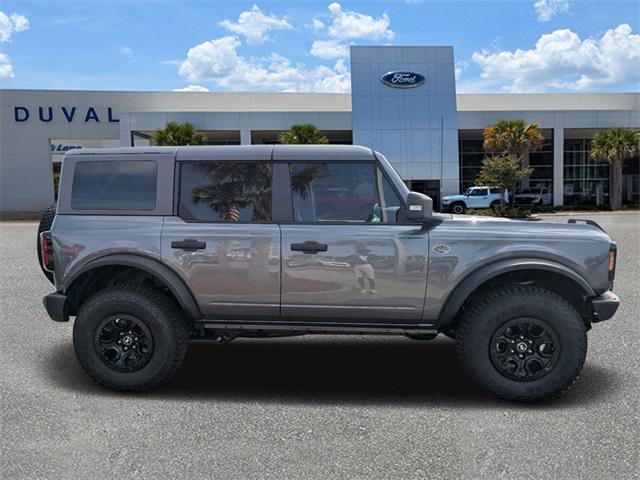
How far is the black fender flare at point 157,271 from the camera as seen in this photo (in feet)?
13.6

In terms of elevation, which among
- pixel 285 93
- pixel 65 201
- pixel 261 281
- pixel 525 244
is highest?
pixel 285 93

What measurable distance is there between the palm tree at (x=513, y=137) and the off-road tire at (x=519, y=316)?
29327 mm

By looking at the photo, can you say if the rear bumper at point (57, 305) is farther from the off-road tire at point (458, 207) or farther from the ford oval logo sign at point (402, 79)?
the ford oval logo sign at point (402, 79)

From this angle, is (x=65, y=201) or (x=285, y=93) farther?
(x=285, y=93)

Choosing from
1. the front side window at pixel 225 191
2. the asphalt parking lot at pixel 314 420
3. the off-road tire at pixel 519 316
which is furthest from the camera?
the front side window at pixel 225 191

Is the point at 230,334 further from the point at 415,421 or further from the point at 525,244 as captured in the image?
the point at 525,244

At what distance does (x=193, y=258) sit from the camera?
4.12m

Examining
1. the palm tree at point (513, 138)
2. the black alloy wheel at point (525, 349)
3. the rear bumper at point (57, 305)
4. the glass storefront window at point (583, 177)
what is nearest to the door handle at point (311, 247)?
the black alloy wheel at point (525, 349)

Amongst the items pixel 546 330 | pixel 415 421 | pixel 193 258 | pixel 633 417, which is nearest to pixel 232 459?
pixel 415 421

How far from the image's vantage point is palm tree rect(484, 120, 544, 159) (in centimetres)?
3142

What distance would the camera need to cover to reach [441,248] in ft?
13.0

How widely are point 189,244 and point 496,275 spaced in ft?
8.00

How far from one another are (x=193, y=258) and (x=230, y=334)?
81cm

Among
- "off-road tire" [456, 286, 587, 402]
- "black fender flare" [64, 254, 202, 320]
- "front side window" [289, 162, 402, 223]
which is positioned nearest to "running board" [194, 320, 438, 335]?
"black fender flare" [64, 254, 202, 320]
